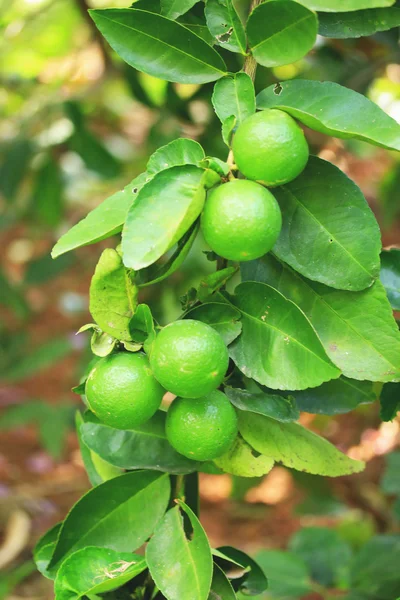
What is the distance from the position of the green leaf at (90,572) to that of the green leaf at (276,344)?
20 centimetres

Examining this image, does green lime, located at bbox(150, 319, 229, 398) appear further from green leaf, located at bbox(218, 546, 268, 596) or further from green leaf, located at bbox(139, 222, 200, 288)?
green leaf, located at bbox(218, 546, 268, 596)

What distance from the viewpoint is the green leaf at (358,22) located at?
551mm

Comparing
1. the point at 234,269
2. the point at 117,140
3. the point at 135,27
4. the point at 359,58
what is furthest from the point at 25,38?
the point at 234,269

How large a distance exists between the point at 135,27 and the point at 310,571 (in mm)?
1081

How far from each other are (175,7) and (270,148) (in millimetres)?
192

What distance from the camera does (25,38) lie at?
1833 mm

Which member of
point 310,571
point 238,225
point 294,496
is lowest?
point 294,496

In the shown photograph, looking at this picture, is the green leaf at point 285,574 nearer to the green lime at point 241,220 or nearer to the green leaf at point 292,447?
the green leaf at point 292,447

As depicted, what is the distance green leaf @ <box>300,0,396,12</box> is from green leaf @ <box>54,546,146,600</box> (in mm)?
483

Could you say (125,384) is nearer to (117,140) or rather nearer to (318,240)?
(318,240)

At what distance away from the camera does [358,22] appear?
1.85 feet

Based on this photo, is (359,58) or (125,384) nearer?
(125,384)

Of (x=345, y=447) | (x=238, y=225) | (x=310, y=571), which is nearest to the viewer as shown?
(x=238, y=225)

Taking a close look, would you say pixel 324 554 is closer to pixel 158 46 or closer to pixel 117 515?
pixel 117 515
